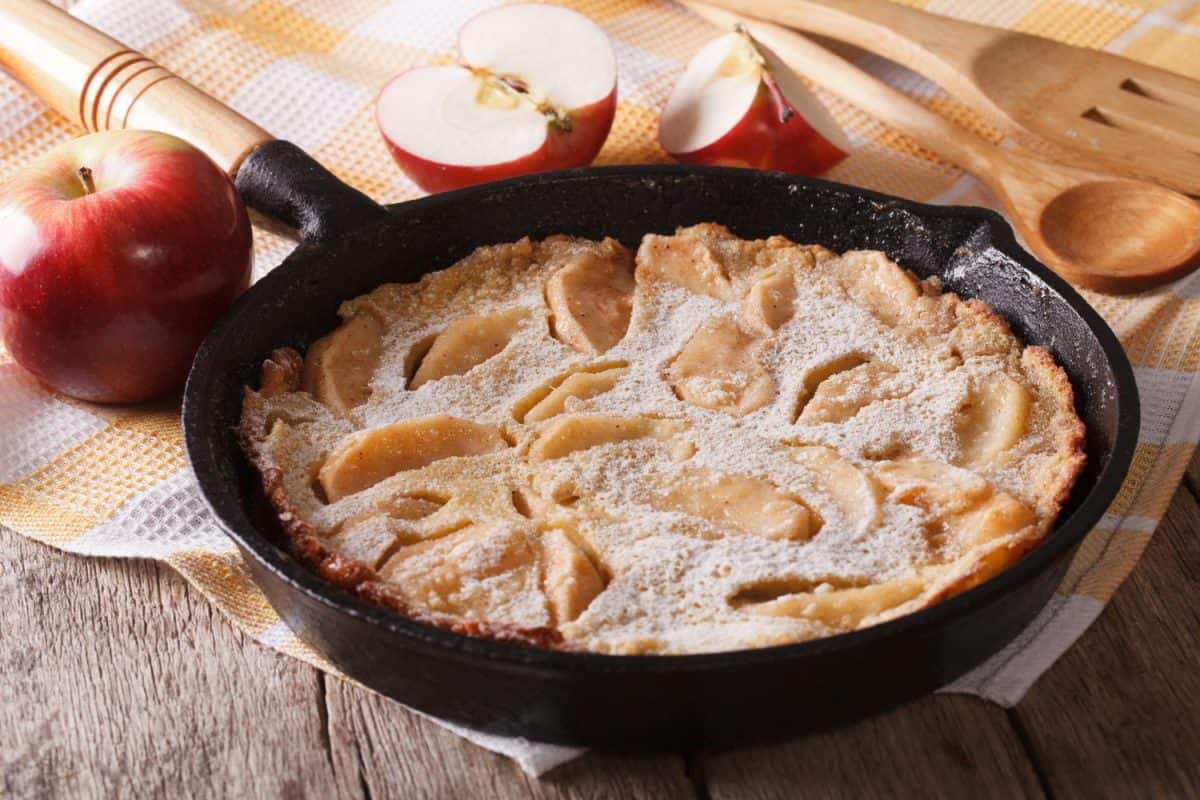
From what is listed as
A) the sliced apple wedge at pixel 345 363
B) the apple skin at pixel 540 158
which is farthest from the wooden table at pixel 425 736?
the apple skin at pixel 540 158

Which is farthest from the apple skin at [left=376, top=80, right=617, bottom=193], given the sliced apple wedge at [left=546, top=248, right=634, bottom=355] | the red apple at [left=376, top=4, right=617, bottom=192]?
the sliced apple wedge at [left=546, top=248, right=634, bottom=355]

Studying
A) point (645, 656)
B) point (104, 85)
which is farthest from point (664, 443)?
point (104, 85)

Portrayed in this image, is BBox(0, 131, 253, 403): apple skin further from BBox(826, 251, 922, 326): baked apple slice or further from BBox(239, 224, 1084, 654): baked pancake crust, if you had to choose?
BBox(826, 251, 922, 326): baked apple slice

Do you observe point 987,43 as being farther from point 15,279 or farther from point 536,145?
point 15,279

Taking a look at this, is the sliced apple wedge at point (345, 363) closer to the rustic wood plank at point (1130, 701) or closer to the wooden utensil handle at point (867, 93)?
the rustic wood plank at point (1130, 701)

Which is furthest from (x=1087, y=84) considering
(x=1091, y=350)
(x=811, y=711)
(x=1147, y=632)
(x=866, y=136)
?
(x=811, y=711)

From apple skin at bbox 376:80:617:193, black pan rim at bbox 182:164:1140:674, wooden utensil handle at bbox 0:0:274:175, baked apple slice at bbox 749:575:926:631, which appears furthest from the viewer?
apple skin at bbox 376:80:617:193

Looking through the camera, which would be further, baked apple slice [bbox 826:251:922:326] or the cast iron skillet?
baked apple slice [bbox 826:251:922:326]
